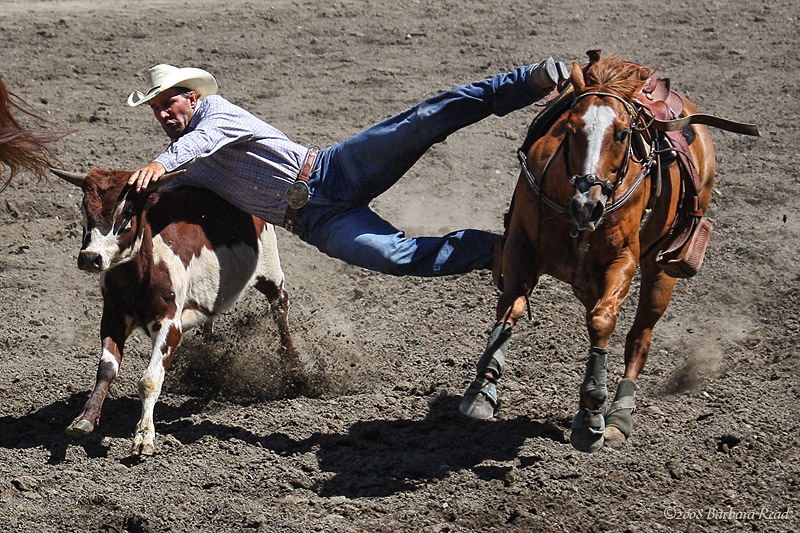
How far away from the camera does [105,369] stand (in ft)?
18.3

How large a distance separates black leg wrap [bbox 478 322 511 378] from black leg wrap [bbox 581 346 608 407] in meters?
0.40

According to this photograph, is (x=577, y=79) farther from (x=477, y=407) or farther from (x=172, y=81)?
(x=172, y=81)

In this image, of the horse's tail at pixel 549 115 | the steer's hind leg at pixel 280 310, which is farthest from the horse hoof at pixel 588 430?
the steer's hind leg at pixel 280 310

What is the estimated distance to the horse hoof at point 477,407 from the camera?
497 centimetres

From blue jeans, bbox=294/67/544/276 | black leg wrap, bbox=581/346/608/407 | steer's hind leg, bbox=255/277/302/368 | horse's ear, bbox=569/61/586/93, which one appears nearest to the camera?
black leg wrap, bbox=581/346/608/407

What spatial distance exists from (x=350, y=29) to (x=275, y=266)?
5.22 m

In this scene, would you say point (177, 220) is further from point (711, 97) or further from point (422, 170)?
point (711, 97)

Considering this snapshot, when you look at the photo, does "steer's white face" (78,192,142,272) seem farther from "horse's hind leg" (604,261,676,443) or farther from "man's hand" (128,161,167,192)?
"horse's hind leg" (604,261,676,443)

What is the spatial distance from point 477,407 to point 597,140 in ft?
4.30

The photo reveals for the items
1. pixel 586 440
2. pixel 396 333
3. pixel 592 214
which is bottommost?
pixel 396 333

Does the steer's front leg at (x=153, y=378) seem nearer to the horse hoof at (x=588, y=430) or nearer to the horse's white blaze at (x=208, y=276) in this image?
the horse's white blaze at (x=208, y=276)

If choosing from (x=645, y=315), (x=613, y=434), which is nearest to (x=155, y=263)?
(x=613, y=434)

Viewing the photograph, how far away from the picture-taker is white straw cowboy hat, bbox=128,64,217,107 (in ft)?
19.4

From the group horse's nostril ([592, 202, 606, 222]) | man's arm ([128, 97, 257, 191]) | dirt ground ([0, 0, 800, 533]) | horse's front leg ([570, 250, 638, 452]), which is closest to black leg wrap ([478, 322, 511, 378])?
horse's front leg ([570, 250, 638, 452])
